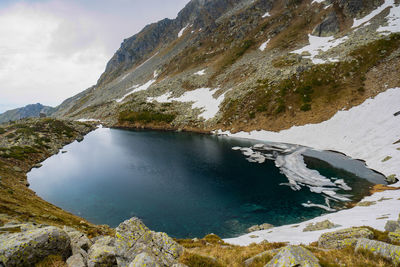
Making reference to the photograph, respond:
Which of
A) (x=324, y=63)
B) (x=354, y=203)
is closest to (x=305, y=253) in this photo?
(x=354, y=203)

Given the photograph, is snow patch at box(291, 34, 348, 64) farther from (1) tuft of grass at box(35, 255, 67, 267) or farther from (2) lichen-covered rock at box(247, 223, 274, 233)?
(1) tuft of grass at box(35, 255, 67, 267)

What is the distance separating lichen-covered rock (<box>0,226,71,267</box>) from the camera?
8328 mm

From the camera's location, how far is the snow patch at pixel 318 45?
8206cm

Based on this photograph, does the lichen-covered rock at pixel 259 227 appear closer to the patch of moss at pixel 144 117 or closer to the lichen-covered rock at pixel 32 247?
the lichen-covered rock at pixel 32 247

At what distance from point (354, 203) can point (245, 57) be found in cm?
10126

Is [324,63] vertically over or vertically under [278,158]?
over

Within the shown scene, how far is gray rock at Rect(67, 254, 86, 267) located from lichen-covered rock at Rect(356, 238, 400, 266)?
12649mm

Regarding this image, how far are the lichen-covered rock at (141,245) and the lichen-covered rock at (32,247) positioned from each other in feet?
8.43

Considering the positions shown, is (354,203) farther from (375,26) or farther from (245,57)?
(245,57)

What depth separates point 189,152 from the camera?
57844 mm

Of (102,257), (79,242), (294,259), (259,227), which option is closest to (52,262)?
(102,257)

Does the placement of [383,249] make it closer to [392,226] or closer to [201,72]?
[392,226]

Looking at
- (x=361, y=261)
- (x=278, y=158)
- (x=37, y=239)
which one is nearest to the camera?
(x=361, y=261)

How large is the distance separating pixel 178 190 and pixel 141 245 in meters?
26.2
